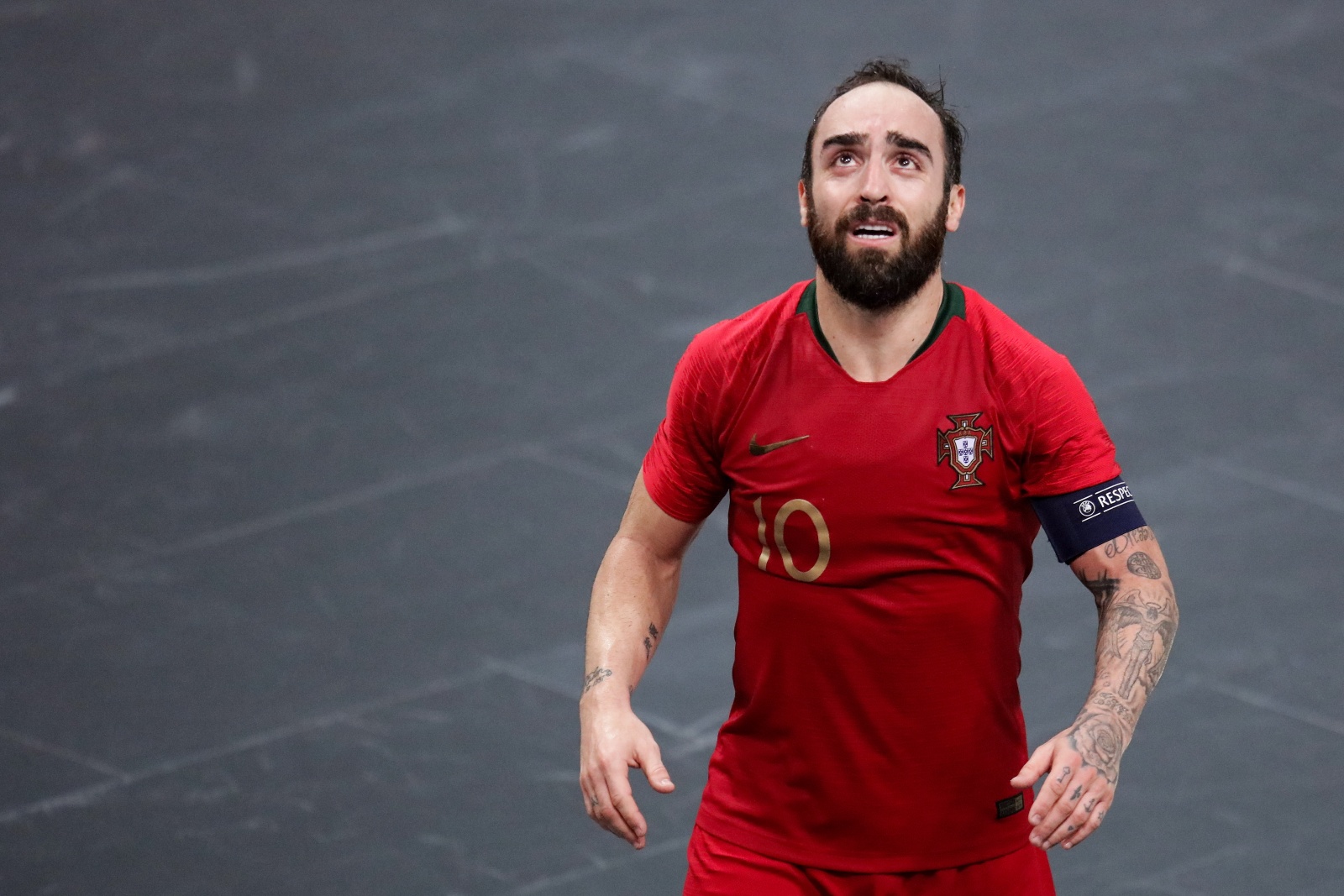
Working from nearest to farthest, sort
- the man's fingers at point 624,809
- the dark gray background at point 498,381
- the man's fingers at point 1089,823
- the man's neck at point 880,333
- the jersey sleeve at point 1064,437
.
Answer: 1. the man's fingers at point 1089,823
2. the man's fingers at point 624,809
3. the jersey sleeve at point 1064,437
4. the man's neck at point 880,333
5. the dark gray background at point 498,381

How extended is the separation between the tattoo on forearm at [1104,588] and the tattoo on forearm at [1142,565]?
0.10ft

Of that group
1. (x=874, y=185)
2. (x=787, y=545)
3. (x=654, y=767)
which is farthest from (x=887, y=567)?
(x=874, y=185)

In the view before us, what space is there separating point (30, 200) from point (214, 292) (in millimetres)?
1053

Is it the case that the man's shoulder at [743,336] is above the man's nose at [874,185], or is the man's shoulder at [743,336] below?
below

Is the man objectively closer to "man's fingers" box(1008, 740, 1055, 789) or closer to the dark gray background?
"man's fingers" box(1008, 740, 1055, 789)

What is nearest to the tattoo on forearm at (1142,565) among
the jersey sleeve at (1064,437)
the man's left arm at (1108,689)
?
the man's left arm at (1108,689)

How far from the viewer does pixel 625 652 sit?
321 centimetres

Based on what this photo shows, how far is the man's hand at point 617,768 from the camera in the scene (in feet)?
9.51

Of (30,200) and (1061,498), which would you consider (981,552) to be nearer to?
(1061,498)

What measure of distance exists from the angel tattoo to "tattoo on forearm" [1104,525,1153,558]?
0.07 metres

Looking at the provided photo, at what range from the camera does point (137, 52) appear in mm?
8344

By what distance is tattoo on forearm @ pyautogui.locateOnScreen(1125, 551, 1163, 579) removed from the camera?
Result: 307 centimetres

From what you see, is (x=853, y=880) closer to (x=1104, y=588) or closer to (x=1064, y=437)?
(x=1104, y=588)

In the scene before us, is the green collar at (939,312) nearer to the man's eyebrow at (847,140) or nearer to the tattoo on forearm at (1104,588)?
the man's eyebrow at (847,140)
